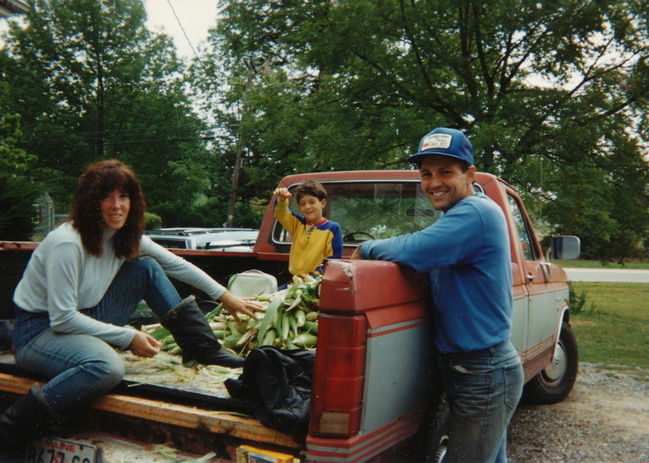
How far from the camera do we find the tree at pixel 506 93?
35.0ft

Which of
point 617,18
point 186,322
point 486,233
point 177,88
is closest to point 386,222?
point 186,322

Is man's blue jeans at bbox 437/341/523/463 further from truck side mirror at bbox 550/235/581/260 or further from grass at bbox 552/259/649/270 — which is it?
grass at bbox 552/259/649/270

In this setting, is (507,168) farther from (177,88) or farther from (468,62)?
(177,88)

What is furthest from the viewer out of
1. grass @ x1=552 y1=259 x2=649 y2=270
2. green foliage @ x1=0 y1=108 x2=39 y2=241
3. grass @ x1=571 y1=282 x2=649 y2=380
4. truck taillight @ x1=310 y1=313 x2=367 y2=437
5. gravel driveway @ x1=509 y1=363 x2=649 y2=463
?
grass @ x1=552 y1=259 x2=649 y2=270

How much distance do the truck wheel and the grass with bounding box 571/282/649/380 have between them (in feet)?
6.61

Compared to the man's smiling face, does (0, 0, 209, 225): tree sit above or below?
above

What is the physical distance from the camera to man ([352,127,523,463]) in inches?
91.4

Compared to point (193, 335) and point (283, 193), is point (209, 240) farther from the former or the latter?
point (193, 335)

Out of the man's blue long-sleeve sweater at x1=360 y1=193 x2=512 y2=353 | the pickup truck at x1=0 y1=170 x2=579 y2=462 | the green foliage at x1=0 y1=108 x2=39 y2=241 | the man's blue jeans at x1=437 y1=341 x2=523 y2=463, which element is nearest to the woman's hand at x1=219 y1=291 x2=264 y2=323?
the pickup truck at x1=0 y1=170 x2=579 y2=462

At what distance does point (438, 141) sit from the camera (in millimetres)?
2459

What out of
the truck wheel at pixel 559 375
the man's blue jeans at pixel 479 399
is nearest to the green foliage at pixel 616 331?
the truck wheel at pixel 559 375

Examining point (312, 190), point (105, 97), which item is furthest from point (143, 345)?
point (105, 97)

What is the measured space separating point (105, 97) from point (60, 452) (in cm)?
3302

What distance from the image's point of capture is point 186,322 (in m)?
3.05
